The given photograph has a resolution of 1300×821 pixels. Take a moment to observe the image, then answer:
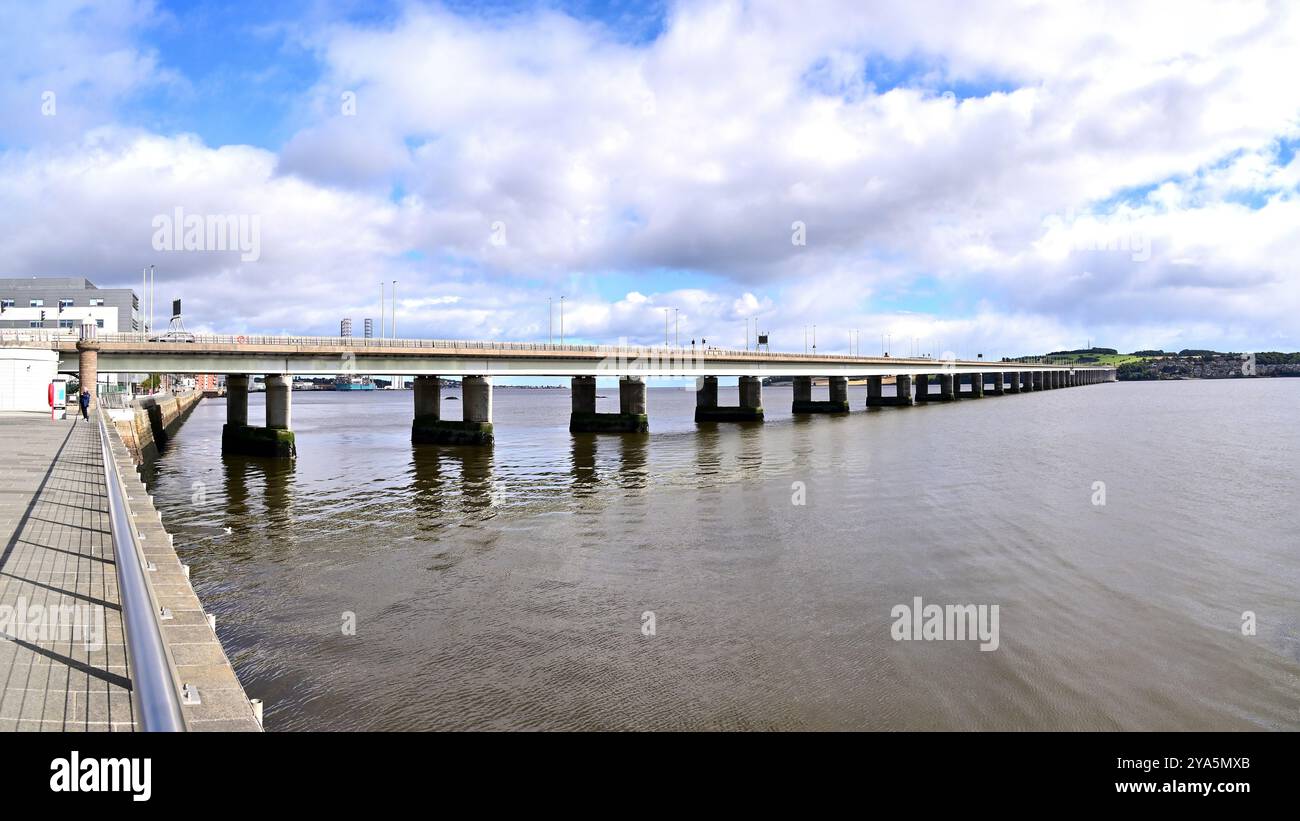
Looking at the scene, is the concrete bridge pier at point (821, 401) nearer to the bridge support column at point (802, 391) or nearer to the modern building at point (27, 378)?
the bridge support column at point (802, 391)

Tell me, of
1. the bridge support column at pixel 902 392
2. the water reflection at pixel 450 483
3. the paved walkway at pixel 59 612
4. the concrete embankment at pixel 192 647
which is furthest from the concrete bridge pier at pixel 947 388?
the concrete embankment at pixel 192 647

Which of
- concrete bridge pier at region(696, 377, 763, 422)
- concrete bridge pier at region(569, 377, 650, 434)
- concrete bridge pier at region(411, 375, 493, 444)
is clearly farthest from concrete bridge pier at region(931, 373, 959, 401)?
concrete bridge pier at region(411, 375, 493, 444)

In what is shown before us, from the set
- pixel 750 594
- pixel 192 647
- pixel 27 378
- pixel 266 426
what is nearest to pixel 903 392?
pixel 266 426

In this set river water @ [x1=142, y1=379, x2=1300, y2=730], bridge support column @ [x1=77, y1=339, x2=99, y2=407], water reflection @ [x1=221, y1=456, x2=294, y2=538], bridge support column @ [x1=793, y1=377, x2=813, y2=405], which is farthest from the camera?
bridge support column @ [x1=793, y1=377, x2=813, y2=405]

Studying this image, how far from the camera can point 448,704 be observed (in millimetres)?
12617

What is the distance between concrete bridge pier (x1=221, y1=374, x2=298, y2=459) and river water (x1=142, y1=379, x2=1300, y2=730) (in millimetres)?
9103

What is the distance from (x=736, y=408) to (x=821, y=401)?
24074 mm

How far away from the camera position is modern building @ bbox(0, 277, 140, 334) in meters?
148

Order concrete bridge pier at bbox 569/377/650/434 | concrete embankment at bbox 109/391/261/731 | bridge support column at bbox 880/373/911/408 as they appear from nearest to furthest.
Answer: concrete embankment at bbox 109/391/261/731
concrete bridge pier at bbox 569/377/650/434
bridge support column at bbox 880/373/911/408

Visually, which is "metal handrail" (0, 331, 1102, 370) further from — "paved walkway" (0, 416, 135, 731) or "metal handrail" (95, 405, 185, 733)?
"metal handrail" (95, 405, 185, 733)

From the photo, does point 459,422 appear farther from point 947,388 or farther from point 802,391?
point 947,388

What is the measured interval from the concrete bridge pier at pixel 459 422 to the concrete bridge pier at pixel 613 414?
13.7 meters

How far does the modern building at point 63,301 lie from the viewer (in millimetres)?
147750

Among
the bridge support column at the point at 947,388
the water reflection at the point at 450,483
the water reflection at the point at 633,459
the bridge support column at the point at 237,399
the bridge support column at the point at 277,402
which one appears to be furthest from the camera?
the bridge support column at the point at 947,388
